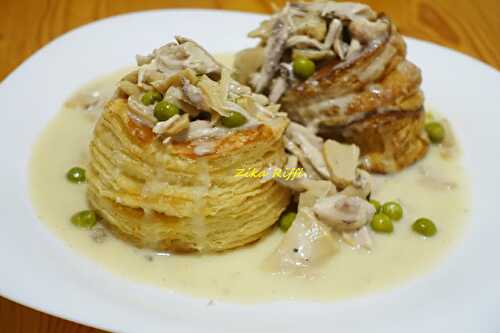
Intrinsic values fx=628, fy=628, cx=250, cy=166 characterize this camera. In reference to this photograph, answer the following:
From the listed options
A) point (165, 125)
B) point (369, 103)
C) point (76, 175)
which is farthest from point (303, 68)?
point (76, 175)

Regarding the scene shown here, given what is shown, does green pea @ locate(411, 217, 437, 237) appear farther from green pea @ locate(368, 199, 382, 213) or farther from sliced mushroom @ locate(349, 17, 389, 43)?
sliced mushroom @ locate(349, 17, 389, 43)

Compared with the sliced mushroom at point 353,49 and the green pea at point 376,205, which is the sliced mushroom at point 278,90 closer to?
the sliced mushroom at point 353,49

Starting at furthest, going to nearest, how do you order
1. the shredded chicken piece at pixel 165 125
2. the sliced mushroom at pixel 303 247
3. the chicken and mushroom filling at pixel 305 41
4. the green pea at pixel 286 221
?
the chicken and mushroom filling at pixel 305 41 → the green pea at pixel 286 221 → the sliced mushroom at pixel 303 247 → the shredded chicken piece at pixel 165 125

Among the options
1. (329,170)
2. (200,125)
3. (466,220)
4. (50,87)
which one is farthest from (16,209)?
(466,220)

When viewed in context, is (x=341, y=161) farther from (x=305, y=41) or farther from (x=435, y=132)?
(x=435, y=132)

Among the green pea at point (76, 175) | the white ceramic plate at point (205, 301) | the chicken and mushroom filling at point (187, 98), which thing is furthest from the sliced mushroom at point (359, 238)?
the green pea at point (76, 175)

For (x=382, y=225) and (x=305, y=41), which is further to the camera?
(x=305, y=41)

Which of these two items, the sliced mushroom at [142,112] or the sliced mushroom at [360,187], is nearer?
the sliced mushroom at [142,112]
